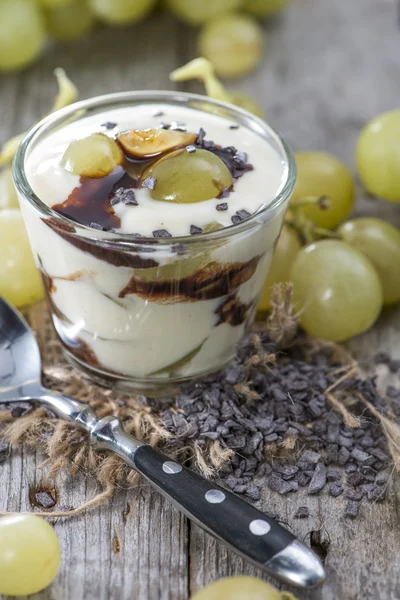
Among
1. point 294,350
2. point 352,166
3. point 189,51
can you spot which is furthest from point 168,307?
point 189,51

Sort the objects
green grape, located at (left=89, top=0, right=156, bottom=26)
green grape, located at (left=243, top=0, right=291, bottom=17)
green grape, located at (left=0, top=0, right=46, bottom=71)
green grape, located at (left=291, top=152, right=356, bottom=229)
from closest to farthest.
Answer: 1. green grape, located at (left=291, top=152, right=356, bottom=229)
2. green grape, located at (left=0, top=0, right=46, bottom=71)
3. green grape, located at (left=89, top=0, right=156, bottom=26)
4. green grape, located at (left=243, top=0, right=291, bottom=17)

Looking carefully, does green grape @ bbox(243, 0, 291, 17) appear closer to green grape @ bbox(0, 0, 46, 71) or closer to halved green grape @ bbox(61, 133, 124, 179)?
green grape @ bbox(0, 0, 46, 71)

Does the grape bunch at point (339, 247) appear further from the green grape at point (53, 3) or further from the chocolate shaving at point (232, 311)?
the green grape at point (53, 3)

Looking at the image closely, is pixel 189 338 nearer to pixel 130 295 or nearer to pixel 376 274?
pixel 130 295

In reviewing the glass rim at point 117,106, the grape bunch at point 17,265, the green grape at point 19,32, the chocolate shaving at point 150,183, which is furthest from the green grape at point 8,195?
the green grape at point 19,32

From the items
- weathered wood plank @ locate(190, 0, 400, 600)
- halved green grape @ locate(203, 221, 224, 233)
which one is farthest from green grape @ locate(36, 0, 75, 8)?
halved green grape @ locate(203, 221, 224, 233)

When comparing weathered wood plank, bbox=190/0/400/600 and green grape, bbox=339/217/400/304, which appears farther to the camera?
green grape, bbox=339/217/400/304

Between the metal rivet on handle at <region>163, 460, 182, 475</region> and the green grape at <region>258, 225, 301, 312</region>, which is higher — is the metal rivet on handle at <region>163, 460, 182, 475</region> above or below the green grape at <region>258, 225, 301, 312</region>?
above
